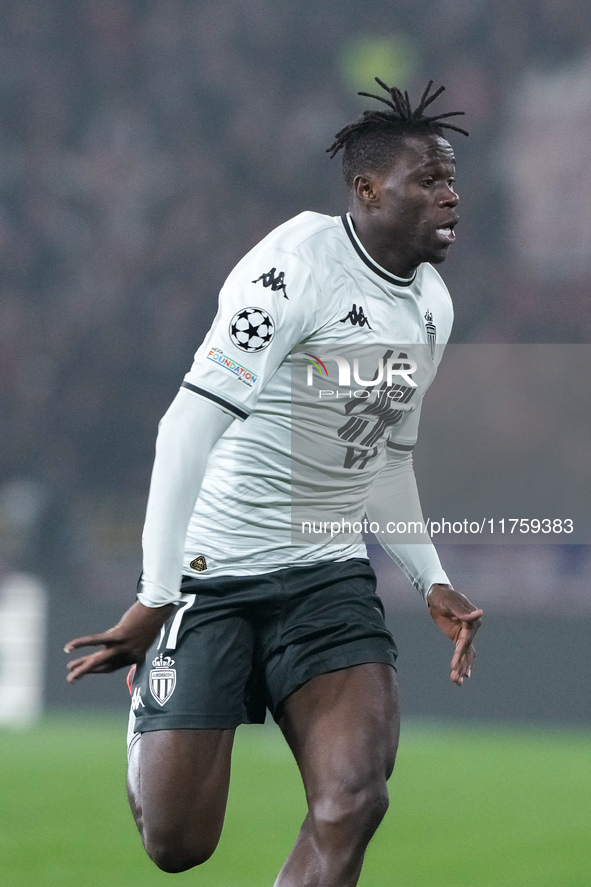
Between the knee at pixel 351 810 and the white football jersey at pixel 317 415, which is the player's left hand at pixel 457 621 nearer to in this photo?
the white football jersey at pixel 317 415

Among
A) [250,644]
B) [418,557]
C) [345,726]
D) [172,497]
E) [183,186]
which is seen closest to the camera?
[172,497]

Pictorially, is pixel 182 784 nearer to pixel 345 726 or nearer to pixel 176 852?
pixel 176 852

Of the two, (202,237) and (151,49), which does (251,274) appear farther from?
(151,49)

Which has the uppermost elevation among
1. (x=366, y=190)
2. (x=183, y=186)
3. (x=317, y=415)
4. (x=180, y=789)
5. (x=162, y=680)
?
(x=183, y=186)

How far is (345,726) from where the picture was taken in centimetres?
288

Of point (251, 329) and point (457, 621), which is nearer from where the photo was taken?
point (251, 329)

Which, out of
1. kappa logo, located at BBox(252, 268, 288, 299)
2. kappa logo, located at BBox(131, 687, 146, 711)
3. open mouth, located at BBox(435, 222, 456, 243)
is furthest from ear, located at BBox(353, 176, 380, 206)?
kappa logo, located at BBox(131, 687, 146, 711)

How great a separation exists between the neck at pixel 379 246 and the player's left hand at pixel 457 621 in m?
0.79

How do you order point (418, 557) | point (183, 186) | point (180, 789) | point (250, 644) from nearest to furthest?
1. point (180, 789)
2. point (250, 644)
3. point (418, 557)
4. point (183, 186)

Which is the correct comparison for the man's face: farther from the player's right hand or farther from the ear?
the player's right hand

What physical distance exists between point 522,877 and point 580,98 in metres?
11.5

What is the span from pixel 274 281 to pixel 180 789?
1155 mm

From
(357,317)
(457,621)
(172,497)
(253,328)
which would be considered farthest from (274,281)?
(457,621)

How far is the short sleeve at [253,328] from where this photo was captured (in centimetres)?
281
